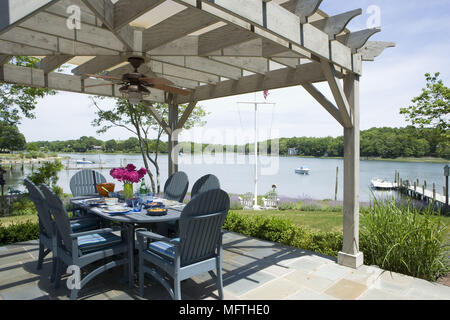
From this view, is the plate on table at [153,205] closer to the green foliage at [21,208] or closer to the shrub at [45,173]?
the shrub at [45,173]

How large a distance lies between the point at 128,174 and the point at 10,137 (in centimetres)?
753

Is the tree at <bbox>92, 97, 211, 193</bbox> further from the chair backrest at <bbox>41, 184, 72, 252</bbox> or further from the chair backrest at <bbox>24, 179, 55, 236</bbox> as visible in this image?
the chair backrest at <bbox>41, 184, 72, 252</bbox>

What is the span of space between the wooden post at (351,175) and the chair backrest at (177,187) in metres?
2.10

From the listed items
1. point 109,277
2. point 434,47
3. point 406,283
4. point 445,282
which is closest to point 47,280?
point 109,277

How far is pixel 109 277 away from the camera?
287 centimetres

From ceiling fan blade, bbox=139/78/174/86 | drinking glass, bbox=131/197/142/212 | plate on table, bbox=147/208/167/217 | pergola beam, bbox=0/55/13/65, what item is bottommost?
plate on table, bbox=147/208/167/217

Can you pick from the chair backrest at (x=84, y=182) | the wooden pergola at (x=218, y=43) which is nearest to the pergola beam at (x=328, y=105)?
the wooden pergola at (x=218, y=43)

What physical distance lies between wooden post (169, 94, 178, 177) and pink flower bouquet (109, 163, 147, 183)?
7.38 ft

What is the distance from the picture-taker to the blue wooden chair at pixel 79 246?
230 cm

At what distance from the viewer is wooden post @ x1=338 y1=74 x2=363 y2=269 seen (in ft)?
10.9

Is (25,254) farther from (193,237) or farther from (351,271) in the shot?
(351,271)

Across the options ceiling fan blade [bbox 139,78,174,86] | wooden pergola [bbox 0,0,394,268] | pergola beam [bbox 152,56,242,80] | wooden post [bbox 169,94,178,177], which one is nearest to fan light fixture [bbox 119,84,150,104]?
ceiling fan blade [bbox 139,78,174,86]

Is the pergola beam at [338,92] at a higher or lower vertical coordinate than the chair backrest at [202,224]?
higher
